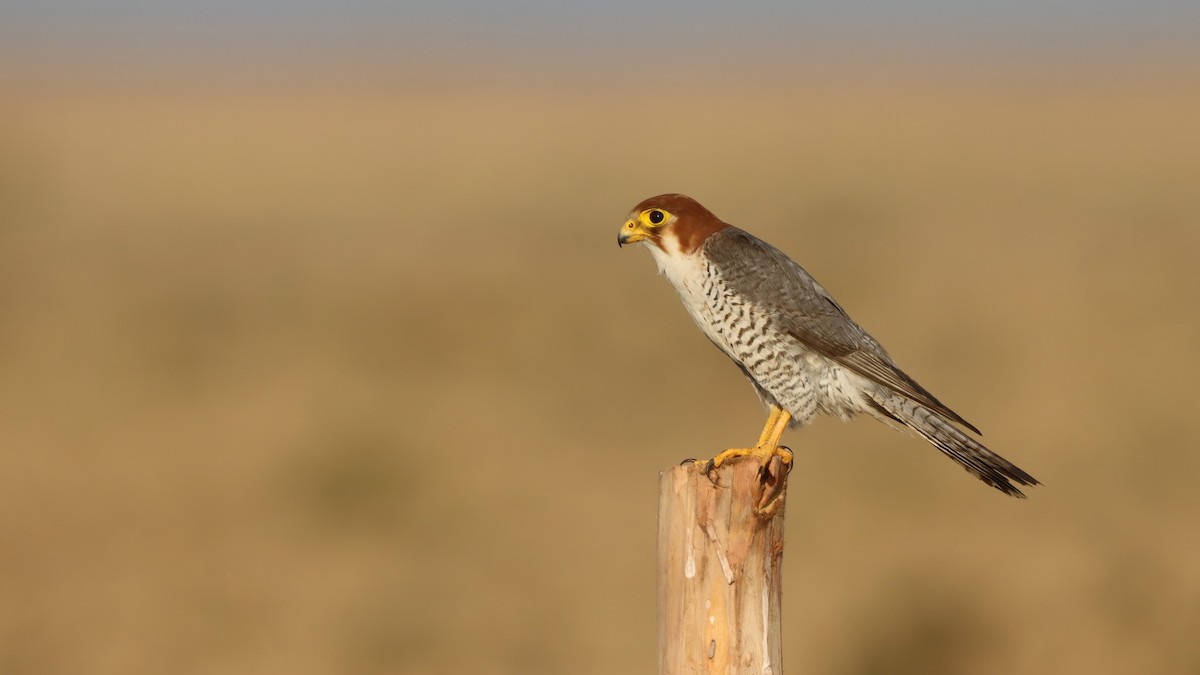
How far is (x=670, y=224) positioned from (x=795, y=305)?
69 centimetres

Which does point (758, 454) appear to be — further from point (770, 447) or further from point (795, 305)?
point (795, 305)

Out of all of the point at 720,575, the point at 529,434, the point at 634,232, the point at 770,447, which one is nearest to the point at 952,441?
the point at 770,447

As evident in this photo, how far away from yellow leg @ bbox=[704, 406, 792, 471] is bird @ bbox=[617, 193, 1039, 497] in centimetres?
1

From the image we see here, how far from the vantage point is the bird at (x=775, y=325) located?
6.32 metres

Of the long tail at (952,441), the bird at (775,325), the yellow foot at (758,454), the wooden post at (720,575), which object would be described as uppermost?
the bird at (775,325)

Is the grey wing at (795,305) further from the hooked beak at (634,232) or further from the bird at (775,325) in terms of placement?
the hooked beak at (634,232)

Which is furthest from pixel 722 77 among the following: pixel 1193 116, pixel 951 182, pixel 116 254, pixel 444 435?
pixel 444 435

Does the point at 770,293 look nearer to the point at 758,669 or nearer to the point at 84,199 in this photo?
the point at 758,669

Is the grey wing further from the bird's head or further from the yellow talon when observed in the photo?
the yellow talon

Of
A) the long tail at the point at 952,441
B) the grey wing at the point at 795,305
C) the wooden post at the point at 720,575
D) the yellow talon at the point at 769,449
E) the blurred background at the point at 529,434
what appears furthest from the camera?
the blurred background at the point at 529,434

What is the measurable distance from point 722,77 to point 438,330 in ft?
207

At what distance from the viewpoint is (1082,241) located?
63.5ft

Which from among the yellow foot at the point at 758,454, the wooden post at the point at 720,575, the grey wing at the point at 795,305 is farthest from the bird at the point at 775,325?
the wooden post at the point at 720,575

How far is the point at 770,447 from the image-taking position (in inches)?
239
